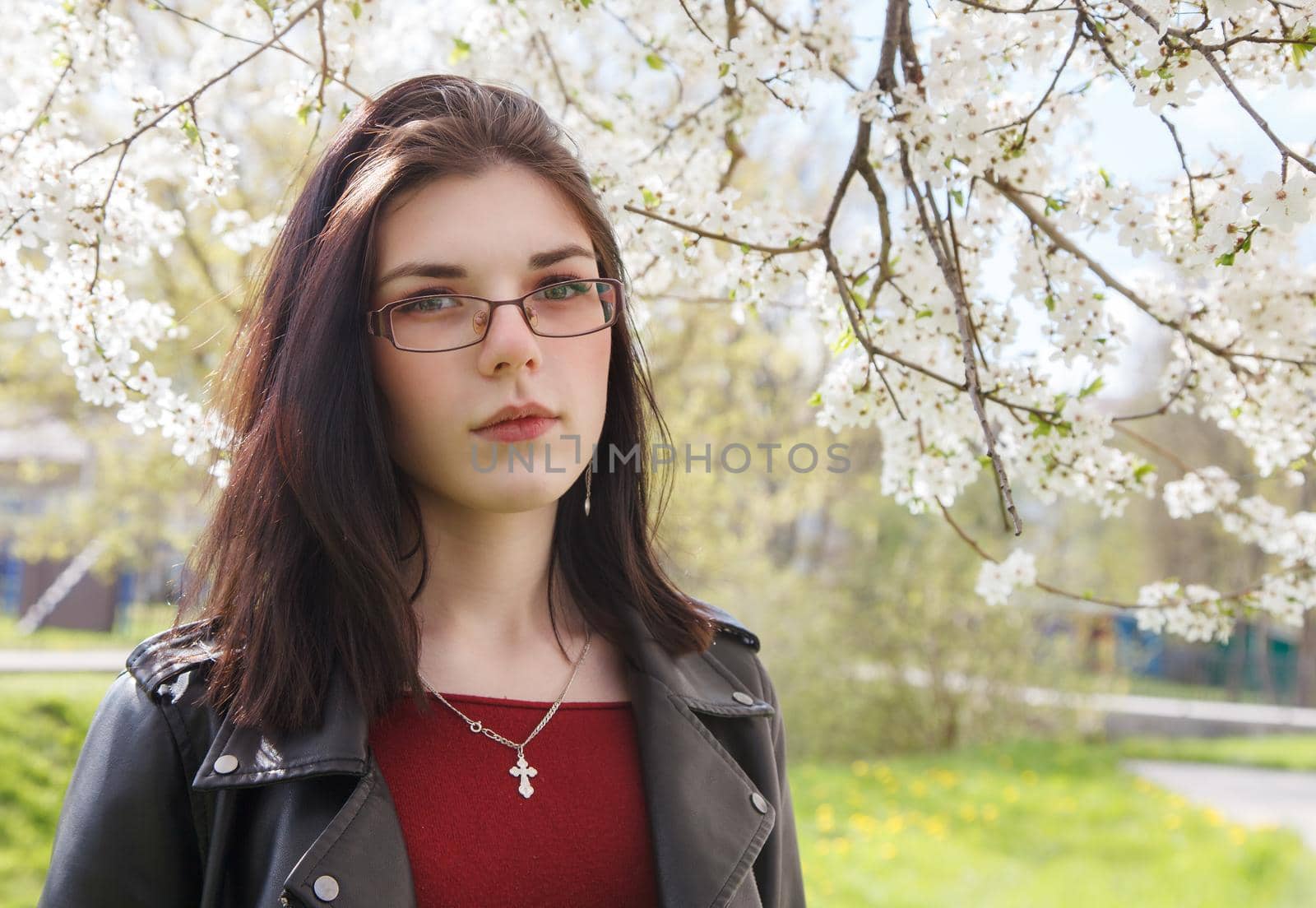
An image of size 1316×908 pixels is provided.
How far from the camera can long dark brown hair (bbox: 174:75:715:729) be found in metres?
1.33

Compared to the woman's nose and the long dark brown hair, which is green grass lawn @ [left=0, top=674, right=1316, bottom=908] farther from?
the woman's nose

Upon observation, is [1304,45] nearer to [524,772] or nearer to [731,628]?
[731,628]

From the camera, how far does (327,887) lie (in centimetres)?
120

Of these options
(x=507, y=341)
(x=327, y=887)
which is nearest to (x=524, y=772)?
(x=327, y=887)

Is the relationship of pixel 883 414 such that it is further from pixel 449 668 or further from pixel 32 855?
pixel 32 855

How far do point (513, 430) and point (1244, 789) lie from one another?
Result: 27.5 ft

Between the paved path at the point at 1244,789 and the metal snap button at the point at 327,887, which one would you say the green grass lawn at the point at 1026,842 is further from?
the metal snap button at the point at 327,887

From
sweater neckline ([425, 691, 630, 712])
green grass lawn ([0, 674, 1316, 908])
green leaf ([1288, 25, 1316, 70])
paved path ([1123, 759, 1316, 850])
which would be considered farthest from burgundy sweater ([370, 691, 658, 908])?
paved path ([1123, 759, 1316, 850])

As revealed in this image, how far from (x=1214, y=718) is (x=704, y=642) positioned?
523 inches

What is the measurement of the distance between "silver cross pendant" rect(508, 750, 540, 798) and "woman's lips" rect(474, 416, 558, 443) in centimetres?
42

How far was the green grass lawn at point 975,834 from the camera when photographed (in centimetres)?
454

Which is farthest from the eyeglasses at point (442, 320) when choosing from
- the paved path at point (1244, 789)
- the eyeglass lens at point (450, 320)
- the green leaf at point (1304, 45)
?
the paved path at point (1244, 789)

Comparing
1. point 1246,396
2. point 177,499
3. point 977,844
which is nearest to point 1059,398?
point 1246,396

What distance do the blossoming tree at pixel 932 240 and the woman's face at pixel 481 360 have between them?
0.38 m
